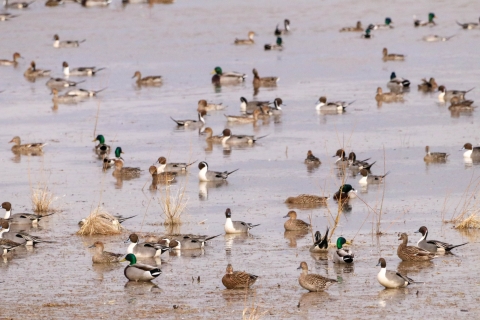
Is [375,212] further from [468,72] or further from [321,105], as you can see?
[468,72]

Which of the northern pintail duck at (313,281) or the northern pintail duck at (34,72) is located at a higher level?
the northern pintail duck at (34,72)

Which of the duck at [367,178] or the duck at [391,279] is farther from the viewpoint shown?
the duck at [367,178]

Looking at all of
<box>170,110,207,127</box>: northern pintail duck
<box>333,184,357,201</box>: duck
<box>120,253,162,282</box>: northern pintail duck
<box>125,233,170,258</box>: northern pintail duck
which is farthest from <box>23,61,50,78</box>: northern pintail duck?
<box>120,253,162,282</box>: northern pintail duck

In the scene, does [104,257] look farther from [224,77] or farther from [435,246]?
[224,77]

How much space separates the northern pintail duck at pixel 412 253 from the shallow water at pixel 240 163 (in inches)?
6.0

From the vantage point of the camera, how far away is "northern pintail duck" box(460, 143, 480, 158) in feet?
67.1

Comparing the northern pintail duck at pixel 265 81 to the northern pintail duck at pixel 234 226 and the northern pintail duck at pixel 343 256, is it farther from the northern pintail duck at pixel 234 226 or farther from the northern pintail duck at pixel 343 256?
the northern pintail duck at pixel 343 256

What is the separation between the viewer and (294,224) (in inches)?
582

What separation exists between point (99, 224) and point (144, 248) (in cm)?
173

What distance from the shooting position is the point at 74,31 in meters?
48.6

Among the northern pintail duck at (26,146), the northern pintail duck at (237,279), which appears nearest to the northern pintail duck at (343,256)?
the northern pintail duck at (237,279)

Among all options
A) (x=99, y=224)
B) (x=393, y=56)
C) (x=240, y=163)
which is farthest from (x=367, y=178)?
(x=393, y=56)

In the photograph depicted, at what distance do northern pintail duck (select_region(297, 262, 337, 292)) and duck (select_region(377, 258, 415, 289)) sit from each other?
0.53 m

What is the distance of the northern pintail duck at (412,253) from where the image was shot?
1288 centimetres
